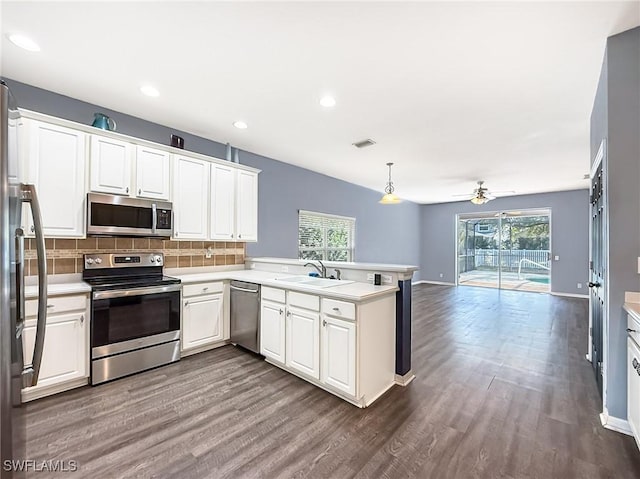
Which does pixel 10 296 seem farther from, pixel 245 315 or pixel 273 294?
pixel 245 315

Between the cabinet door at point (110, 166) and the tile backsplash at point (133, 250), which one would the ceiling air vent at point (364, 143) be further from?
the cabinet door at point (110, 166)

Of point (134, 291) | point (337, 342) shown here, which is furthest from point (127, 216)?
point (337, 342)

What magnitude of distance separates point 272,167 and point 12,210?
13.5 feet

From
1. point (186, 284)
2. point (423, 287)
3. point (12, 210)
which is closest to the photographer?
point (12, 210)

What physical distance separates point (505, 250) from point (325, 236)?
572 cm

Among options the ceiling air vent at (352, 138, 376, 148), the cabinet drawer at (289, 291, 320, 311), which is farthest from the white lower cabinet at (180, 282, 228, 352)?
the ceiling air vent at (352, 138, 376, 148)

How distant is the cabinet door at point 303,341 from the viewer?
8.50 ft

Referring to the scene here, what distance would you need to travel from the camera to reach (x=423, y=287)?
8703 millimetres

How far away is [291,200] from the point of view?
5.28m

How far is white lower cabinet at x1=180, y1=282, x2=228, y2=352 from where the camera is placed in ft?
10.6

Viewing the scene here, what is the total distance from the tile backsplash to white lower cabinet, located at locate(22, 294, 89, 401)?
1.66 feet

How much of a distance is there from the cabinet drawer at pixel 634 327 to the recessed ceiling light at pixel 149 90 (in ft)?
13.2

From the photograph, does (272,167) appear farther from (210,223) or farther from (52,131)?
(52,131)

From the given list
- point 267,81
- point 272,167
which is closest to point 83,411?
point 267,81
